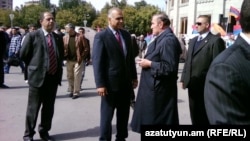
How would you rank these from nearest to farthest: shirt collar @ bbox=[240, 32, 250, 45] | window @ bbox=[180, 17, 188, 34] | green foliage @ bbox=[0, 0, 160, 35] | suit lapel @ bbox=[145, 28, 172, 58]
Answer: shirt collar @ bbox=[240, 32, 250, 45]
suit lapel @ bbox=[145, 28, 172, 58]
window @ bbox=[180, 17, 188, 34]
green foliage @ bbox=[0, 0, 160, 35]

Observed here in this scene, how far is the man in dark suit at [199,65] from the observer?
538 centimetres

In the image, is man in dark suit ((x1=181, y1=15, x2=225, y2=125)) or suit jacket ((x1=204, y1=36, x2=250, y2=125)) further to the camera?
man in dark suit ((x1=181, y1=15, x2=225, y2=125))

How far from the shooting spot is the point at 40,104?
5406 millimetres

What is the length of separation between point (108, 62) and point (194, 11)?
34.7 metres

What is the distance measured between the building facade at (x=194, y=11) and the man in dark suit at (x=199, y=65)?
66.6ft

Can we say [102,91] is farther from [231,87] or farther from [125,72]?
[231,87]

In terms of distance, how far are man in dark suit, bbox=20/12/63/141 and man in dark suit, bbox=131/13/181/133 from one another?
1.50 meters

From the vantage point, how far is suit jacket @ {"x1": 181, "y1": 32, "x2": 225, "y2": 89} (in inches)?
211

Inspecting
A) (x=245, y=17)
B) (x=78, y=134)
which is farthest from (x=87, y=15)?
(x=245, y=17)

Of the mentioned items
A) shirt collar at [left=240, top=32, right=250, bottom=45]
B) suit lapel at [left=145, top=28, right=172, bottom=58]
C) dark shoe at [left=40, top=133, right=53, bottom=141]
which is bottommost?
dark shoe at [left=40, top=133, right=53, bottom=141]

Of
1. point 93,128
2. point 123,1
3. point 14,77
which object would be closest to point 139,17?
point 123,1

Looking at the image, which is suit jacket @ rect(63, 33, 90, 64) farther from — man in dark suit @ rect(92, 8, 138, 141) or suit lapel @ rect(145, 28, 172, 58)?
suit lapel @ rect(145, 28, 172, 58)

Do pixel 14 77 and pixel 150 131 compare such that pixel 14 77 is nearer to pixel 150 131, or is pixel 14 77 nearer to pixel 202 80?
pixel 202 80

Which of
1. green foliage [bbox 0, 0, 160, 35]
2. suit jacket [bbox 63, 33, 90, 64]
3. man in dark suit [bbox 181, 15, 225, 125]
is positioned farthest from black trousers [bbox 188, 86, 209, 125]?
green foliage [bbox 0, 0, 160, 35]
